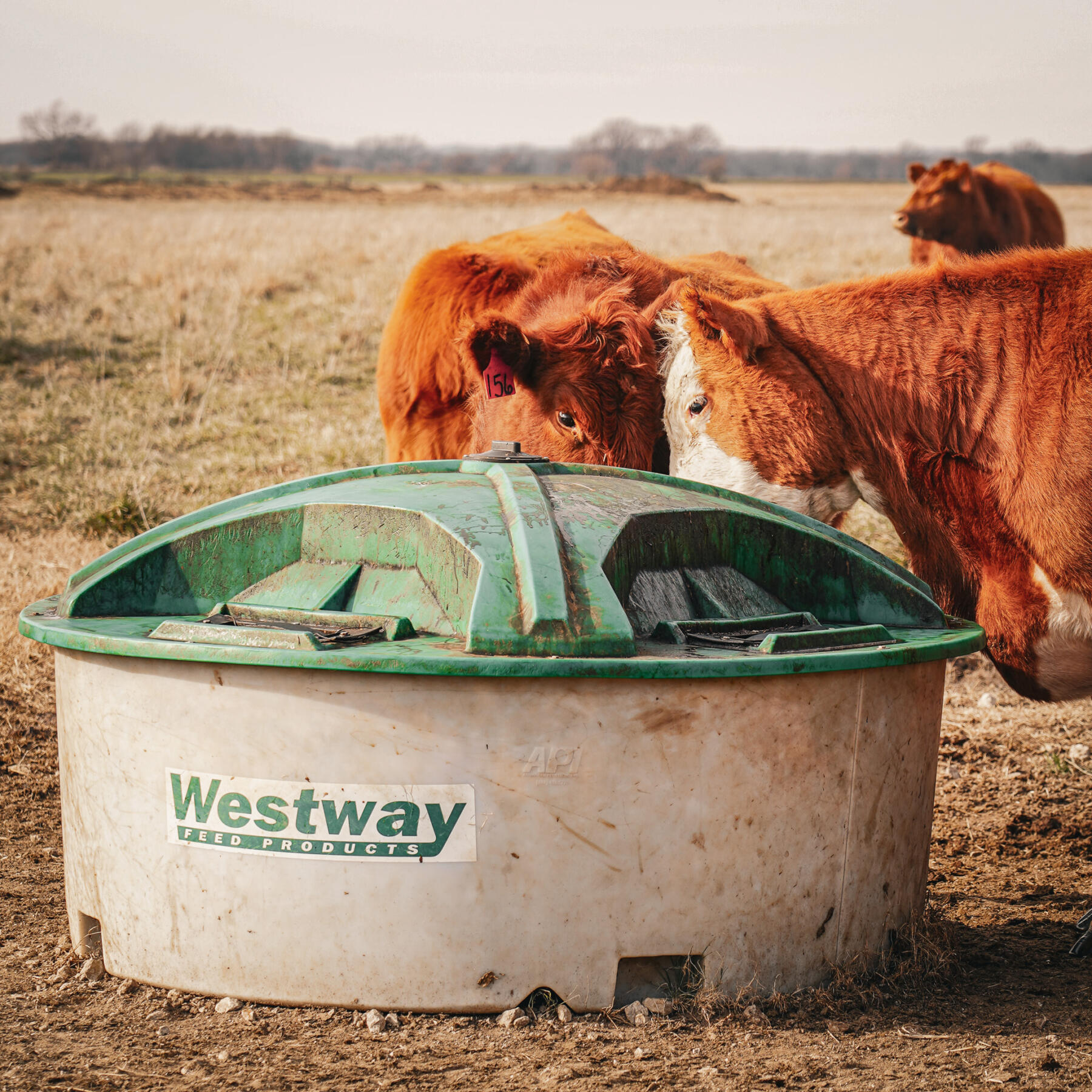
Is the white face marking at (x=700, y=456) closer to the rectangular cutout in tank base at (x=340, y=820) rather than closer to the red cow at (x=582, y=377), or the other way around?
the red cow at (x=582, y=377)

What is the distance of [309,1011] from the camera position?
93.6 inches

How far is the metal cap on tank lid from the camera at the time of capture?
9.64 feet

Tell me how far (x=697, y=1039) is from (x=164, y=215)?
3119 cm

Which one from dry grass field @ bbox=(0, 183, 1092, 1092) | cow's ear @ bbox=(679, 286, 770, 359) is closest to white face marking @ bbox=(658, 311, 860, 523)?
cow's ear @ bbox=(679, 286, 770, 359)

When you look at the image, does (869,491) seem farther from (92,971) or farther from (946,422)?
(92,971)

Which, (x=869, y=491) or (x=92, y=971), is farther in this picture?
(x=869, y=491)

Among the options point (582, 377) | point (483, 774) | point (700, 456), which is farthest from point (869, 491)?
point (483, 774)

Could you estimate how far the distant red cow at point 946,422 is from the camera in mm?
3318

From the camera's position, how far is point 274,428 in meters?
10.2

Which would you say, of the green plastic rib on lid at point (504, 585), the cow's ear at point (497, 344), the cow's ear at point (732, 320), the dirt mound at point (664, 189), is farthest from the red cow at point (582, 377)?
the dirt mound at point (664, 189)

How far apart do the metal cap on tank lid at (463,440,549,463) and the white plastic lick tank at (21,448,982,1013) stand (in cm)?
25

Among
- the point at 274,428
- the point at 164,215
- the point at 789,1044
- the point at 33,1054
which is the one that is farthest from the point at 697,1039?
the point at 164,215

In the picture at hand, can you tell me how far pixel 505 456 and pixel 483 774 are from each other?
984 millimetres

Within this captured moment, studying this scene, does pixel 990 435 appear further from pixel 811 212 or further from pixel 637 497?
pixel 811 212
